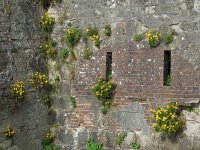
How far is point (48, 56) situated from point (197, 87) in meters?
3.39

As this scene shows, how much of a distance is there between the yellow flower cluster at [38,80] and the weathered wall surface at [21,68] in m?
0.13

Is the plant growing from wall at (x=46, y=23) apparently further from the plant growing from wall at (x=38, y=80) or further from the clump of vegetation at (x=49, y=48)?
the plant growing from wall at (x=38, y=80)

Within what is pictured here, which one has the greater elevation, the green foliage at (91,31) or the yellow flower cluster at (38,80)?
the green foliage at (91,31)

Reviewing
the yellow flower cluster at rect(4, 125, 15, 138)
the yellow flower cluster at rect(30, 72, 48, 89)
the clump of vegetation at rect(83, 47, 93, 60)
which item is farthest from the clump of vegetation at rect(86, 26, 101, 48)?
the yellow flower cluster at rect(4, 125, 15, 138)

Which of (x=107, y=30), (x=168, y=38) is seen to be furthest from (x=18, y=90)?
(x=168, y=38)

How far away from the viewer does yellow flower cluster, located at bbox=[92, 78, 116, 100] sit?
10.2 m

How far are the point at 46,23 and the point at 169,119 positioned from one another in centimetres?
345

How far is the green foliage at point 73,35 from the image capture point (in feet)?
34.8

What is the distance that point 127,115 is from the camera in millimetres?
10203

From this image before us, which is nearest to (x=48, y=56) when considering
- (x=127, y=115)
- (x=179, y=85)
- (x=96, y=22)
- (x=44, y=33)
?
(x=44, y=33)

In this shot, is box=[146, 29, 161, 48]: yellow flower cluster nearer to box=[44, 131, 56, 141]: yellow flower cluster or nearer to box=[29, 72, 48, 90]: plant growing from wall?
box=[29, 72, 48, 90]: plant growing from wall

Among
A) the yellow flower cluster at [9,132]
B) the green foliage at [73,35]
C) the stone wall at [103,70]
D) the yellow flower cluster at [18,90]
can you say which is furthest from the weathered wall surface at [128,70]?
the yellow flower cluster at [9,132]

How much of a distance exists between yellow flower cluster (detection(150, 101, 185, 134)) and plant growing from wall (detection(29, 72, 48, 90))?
8.61 feet

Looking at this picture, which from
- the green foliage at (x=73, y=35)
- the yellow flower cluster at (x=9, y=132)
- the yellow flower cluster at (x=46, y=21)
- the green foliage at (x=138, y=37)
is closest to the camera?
the yellow flower cluster at (x=9, y=132)
